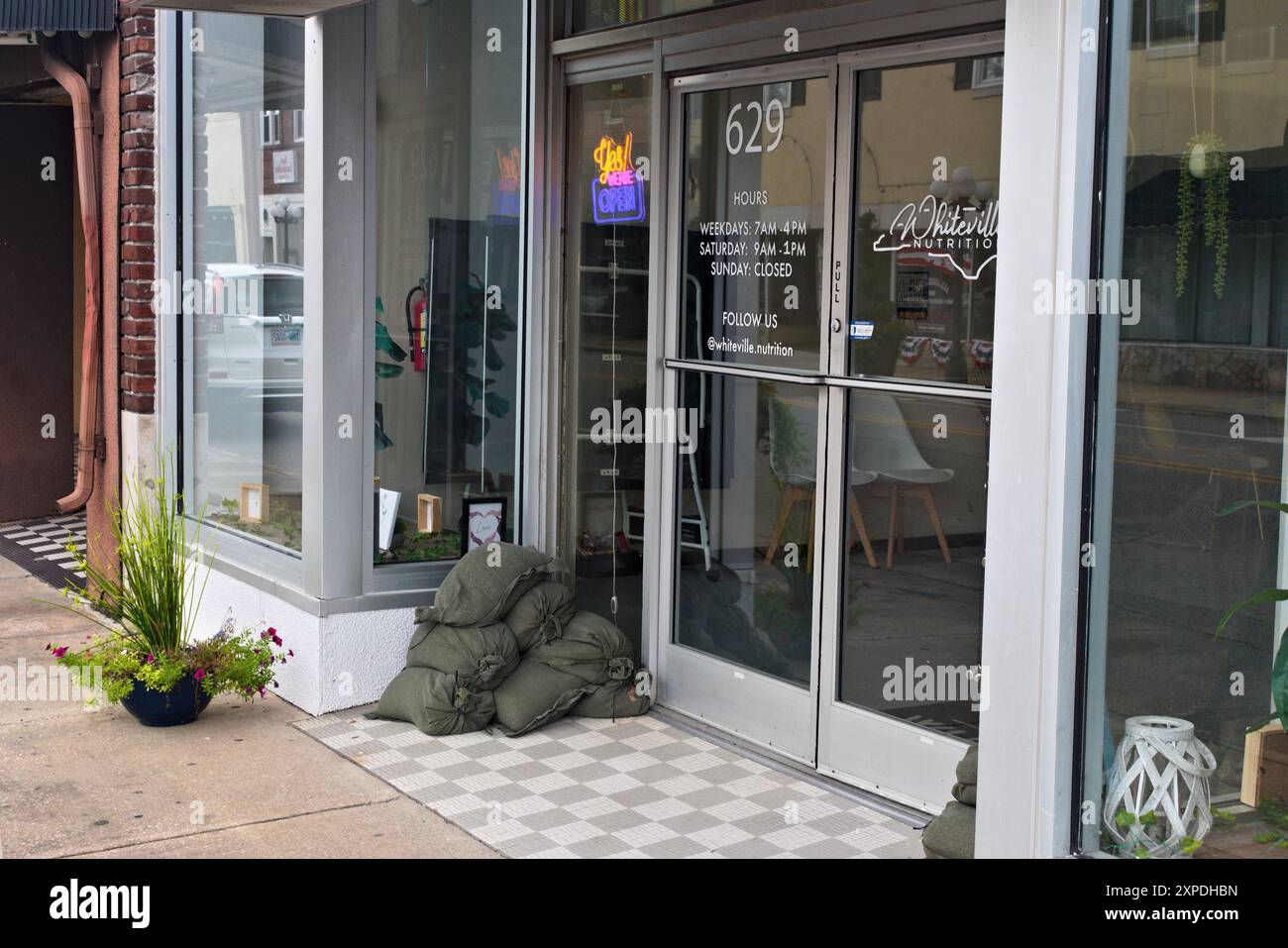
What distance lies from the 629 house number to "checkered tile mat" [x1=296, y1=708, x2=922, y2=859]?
7.57 ft

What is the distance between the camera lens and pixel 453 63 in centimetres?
652

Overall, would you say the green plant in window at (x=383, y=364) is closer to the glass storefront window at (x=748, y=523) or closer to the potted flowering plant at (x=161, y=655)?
the potted flowering plant at (x=161, y=655)

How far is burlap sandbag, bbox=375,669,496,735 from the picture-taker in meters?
5.83

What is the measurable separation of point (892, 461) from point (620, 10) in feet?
8.03

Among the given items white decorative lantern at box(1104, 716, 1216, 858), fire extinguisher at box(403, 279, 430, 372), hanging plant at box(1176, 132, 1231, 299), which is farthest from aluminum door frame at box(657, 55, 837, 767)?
white decorative lantern at box(1104, 716, 1216, 858)

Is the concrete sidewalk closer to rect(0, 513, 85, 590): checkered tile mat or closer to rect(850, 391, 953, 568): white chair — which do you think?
rect(850, 391, 953, 568): white chair

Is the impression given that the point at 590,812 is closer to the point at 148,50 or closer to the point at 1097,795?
the point at 1097,795

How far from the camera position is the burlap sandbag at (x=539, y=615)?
6023 millimetres

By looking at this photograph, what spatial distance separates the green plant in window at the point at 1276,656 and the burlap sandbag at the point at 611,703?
120 inches

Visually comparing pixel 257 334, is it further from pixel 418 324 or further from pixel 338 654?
pixel 338 654

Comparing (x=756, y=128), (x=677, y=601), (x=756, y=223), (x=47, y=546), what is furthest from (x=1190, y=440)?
(x=47, y=546)

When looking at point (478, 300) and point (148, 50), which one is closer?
point (478, 300)
